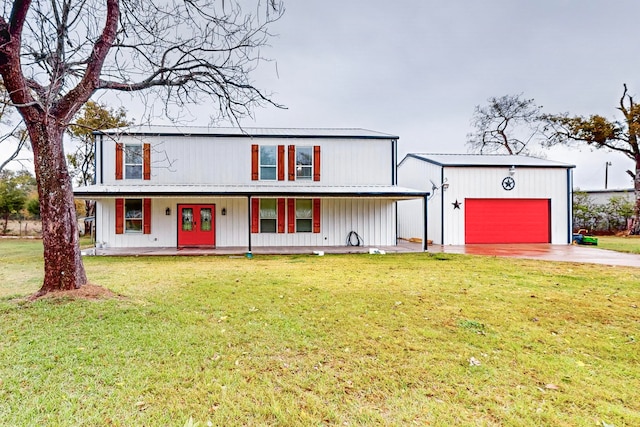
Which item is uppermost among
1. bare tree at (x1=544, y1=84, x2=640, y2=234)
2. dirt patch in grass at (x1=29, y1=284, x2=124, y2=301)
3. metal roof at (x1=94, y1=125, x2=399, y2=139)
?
bare tree at (x1=544, y1=84, x2=640, y2=234)

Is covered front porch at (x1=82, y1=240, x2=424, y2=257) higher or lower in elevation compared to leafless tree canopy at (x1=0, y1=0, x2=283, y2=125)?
lower

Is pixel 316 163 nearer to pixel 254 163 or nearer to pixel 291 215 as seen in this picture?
pixel 291 215

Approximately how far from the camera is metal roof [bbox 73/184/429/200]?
1110cm

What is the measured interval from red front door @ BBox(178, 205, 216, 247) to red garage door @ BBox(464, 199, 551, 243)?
1150 centimetres

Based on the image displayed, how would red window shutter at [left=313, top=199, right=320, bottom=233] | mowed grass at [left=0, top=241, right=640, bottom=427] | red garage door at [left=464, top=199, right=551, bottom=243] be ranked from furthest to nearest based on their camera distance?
1. red garage door at [left=464, top=199, right=551, bottom=243]
2. red window shutter at [left=313, top=199, right=320, bottom=233]
3. mowed grass at [left=0, top=241, right=640, bottom=427]

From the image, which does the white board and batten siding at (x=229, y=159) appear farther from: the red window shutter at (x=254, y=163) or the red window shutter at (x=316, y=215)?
the red window shutter at (x=316, y=215)

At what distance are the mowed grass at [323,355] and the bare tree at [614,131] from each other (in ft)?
66.2

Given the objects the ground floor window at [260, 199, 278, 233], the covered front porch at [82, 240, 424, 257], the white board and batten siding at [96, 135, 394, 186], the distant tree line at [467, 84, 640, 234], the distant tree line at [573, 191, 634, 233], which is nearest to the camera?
the covered front porch at [82, 240, 424, 257]

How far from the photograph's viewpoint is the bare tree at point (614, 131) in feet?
65.6

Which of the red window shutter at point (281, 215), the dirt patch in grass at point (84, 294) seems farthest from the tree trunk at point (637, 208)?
the dirt patch in grass at point (84, 294)

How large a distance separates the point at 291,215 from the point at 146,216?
5874 millimetres

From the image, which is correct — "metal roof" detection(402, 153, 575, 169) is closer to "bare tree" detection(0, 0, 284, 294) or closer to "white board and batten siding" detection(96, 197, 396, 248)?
"white board and batten siding" detection(96, 197, 396, 248)

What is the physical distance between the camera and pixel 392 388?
2611mm

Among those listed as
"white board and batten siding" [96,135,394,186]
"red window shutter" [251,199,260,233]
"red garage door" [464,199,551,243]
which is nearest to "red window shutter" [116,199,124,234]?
"white board and batten siding" [96,135,394,186]
